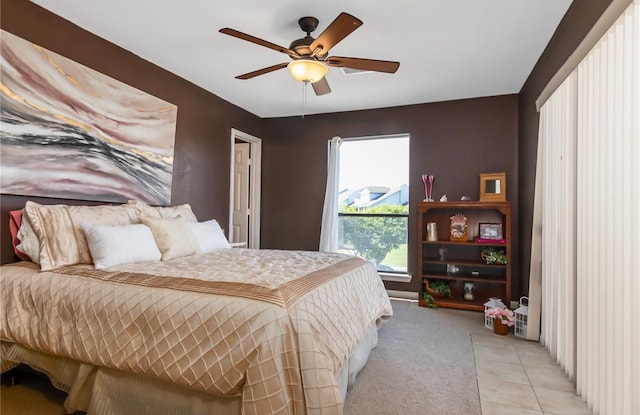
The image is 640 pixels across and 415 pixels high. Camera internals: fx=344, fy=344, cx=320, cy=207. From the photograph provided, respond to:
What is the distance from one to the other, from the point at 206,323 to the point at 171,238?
52.1 inches

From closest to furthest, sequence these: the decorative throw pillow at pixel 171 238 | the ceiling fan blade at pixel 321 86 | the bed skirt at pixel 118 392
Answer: the bed skirt at pixel 118 392
the decorative throw pillow at pixel 171 238
the ceiling fan blade at pixel 321 86

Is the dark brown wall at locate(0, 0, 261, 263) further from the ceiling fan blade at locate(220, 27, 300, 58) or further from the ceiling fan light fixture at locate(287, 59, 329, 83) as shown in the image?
the ceiling fan light fixture at locate(287, 59, 329, 83)

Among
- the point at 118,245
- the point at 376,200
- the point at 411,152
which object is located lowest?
the point at 118,245

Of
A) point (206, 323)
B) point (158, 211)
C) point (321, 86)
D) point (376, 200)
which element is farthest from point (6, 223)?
point (376, 200)

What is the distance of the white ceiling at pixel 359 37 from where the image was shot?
7.91 ft

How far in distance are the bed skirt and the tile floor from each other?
3.01ft

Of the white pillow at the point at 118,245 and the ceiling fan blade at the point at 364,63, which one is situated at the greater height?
the ceiling fan blade at the point at 364,63

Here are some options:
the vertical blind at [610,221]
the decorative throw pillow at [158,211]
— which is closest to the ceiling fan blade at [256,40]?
the decorative throw pillow at [158,211]

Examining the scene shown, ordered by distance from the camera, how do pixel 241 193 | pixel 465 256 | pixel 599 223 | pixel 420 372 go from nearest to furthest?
1. pixel 599 223
2. pixel 420 372
3. pixel 465 256
4. pixel 241 193

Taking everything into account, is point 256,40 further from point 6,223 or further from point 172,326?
point 6,223

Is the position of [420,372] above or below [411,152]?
below

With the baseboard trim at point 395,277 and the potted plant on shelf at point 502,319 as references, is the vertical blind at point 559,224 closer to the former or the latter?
the potted plant on shelf at point 502,319

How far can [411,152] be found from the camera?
4527 mm

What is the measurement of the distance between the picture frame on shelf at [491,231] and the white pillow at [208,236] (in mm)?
2916
